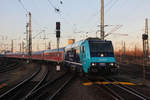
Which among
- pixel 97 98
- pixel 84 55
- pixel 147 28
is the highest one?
pixel 147 28

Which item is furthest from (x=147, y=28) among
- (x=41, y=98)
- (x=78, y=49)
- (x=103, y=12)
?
(x=41, y=98)

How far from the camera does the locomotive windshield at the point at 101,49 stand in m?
13.3

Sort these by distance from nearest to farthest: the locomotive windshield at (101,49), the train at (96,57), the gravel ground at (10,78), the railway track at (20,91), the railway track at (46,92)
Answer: the railway track at (46,92)
the railway track at (20,91)
the gravel ground at (10,78)
the train at (96,57)
the locomotive windshield at (101,49)

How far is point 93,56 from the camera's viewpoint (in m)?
13.0

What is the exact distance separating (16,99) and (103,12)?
770 inches

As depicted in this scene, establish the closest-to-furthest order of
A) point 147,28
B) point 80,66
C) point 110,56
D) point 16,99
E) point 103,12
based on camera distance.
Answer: point 16,99 → point 110,56 → point 80,66 → point 103,12 → point 147,28

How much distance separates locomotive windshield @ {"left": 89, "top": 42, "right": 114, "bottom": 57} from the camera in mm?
13273

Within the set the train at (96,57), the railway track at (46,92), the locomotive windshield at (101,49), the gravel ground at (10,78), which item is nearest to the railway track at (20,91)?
the railway track at (46,92)

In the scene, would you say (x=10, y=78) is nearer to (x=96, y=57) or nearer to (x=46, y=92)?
(x=46, y=92)

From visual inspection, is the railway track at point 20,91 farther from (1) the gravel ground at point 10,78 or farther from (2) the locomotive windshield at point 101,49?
(2) the locomotive windshield at point 101,49

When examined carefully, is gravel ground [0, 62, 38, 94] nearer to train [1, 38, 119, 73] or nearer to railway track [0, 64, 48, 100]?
railway track [0, 64, 48, 100]

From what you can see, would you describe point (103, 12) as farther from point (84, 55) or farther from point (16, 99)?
point (16, 99)

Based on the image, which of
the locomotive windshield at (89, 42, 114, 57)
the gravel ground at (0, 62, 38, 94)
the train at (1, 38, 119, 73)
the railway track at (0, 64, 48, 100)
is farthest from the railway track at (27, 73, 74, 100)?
the locomotive windshield at (89, 42, 114, 57)

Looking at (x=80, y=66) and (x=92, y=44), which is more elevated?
(x=92, y=44)
